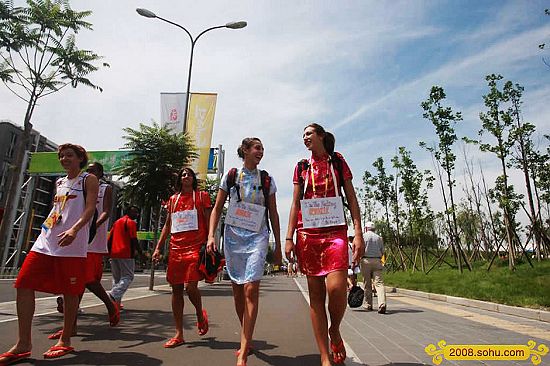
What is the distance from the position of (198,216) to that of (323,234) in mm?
1757

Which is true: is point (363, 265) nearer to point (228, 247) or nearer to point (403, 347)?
point (403, 347)

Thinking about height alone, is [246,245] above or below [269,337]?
above

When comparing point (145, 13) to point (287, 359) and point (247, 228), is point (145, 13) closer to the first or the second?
point (247, 228)

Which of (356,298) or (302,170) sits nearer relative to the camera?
(302,170)

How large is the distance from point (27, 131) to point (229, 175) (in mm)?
5656

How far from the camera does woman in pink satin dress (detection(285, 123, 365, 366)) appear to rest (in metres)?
3.11

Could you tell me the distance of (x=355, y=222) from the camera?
332 cm

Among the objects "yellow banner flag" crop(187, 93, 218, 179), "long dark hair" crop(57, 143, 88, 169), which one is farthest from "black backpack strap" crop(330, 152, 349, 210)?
"yellow banner flag" crop(187, 93, 218, 179)

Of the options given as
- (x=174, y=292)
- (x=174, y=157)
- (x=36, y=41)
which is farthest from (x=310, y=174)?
(x=174, y=157)

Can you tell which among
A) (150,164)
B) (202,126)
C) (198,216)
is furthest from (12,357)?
(202,126)

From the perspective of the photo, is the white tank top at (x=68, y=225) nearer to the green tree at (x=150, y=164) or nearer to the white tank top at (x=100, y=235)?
the white tank top at (x=100, y=235)

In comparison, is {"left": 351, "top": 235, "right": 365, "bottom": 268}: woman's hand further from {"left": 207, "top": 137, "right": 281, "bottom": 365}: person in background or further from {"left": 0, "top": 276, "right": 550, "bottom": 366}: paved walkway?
{"left": 0, "top": 276, "right": 550, "bottom": 366}: paved walkway

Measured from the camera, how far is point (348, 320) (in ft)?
21.3

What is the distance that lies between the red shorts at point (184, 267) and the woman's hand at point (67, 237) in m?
1.14
